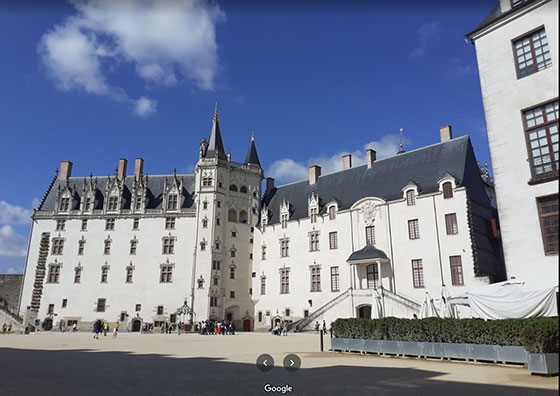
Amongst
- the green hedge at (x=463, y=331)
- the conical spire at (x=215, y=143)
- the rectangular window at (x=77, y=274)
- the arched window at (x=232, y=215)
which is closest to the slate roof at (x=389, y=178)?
the arched window at (x=232, y=215)

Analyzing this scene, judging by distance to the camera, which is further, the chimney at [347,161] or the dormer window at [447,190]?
the chimney at [347,161]

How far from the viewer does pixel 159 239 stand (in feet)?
133

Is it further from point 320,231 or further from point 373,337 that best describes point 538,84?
point 320,231

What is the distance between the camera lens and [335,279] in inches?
1367

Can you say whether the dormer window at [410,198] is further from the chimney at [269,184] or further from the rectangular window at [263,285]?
the chimney at [269,184]

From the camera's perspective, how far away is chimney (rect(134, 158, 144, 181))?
45.1 m

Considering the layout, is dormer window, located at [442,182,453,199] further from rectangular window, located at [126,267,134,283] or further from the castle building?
rectangular window, located at [126,267,134,283]

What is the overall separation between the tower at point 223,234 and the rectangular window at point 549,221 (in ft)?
98.7

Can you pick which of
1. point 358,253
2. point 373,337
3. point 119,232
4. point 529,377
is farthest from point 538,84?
point 119,232

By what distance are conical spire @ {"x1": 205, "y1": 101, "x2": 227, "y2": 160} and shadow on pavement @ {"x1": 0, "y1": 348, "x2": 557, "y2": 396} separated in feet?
104

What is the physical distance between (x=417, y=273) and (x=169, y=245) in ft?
78.2

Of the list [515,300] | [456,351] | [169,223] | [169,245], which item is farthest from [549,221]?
[169,223]

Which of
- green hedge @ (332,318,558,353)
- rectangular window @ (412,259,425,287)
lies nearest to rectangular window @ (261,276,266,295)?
rectangular window @ (412,259,425,287)

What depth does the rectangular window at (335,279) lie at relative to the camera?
1355 inches
